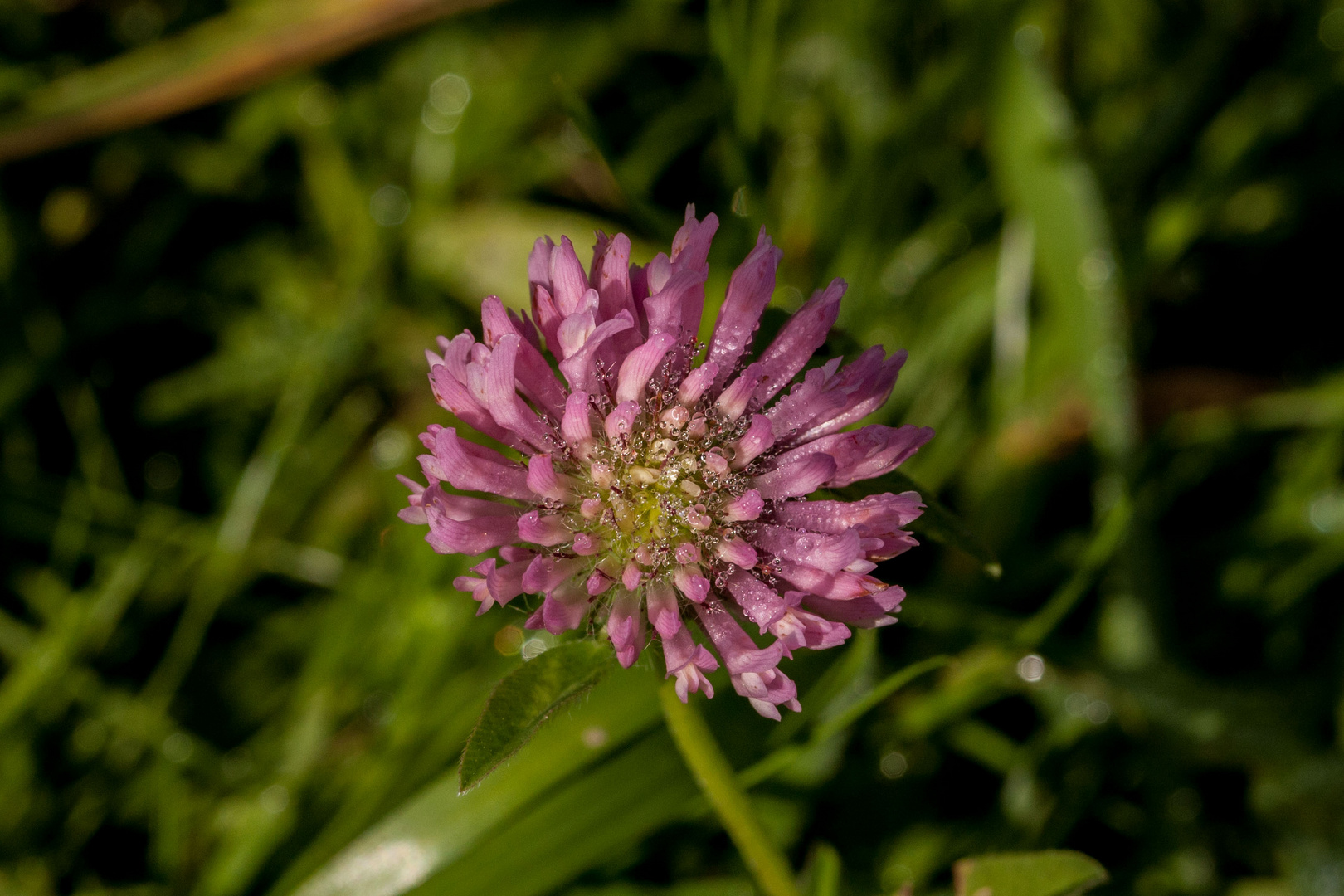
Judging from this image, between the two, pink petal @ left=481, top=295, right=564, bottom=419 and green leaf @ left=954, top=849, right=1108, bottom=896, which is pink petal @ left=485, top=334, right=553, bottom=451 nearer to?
pink petal @ left=481, top=295, right=564, bottom=419

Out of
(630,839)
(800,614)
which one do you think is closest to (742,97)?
(800,614)

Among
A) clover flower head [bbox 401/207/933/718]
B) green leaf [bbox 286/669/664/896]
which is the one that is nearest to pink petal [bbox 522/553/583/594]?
clover flower head [bbox 401/207/933/718]

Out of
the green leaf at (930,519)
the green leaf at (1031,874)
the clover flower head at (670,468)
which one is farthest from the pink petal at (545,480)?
the green leaf at (1031,874)

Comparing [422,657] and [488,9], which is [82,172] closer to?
[488,9]

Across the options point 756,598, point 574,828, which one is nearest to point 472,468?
point 756,598

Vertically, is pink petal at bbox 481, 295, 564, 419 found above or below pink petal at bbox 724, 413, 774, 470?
above

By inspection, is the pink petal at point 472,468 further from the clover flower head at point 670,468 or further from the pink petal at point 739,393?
the pink petal at point 739,393
